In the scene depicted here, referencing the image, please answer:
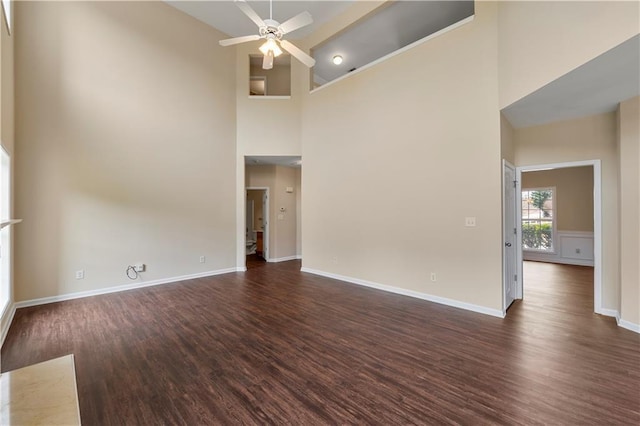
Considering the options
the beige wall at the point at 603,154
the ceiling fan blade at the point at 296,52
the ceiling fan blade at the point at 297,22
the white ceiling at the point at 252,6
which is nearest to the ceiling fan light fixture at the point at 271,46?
the ceiling fan blade at the point at 296,52

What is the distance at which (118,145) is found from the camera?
479 centimetres

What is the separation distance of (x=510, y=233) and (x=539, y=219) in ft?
16.9

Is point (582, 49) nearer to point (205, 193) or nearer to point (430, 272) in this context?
point (430, 272)

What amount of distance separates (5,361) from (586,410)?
4.89 metres

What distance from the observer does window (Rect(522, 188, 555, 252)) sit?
7.81 m

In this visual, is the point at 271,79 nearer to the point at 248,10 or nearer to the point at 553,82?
the point at 248,10

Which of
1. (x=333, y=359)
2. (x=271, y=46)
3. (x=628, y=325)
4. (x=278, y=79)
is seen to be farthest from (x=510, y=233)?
(x=278, y=79)

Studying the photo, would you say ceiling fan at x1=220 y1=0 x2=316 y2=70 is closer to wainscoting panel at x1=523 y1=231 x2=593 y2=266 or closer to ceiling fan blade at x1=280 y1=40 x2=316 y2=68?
ceiling fan blade at x1=280 y1=40 x2=316 y2=68

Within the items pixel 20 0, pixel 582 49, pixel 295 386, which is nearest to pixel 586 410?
pixel 295 386

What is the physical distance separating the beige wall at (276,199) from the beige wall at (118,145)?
1.40 m

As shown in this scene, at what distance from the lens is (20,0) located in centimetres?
396

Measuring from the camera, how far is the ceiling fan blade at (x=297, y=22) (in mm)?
3094

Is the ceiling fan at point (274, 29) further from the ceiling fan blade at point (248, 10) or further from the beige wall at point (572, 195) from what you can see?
the beige wall at point (572, 195)

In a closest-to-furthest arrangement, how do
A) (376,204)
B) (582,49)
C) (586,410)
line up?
(586,410), (582,49), (376,204)
